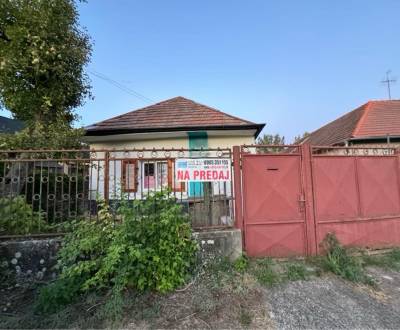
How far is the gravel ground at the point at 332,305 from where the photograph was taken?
334 centimetres

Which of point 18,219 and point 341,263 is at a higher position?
point 18,219

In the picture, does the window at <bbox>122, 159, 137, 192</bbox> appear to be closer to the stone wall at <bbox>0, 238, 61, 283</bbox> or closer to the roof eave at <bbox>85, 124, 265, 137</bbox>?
the stone wall at <bbox>0, 238, 61, 283</bbox>

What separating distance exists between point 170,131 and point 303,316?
7.00 m

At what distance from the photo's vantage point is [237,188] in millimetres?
4992

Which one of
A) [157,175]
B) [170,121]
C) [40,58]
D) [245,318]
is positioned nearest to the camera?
[245,318]

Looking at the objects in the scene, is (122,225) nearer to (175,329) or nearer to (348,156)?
(175,329)

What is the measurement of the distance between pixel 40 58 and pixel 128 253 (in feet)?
19.9

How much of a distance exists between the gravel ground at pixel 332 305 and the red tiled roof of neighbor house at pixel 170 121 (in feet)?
19.6

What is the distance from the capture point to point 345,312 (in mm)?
3564

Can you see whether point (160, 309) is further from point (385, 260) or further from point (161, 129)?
point (161, 129)

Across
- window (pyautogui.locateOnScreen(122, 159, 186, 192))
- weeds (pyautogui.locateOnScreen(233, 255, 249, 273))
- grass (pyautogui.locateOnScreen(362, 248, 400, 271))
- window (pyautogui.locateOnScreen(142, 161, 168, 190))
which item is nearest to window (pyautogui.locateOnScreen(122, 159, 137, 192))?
window (pyautogui.locateOnScreen(122, 159, 186, 192))

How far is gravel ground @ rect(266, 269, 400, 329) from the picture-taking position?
334 cm

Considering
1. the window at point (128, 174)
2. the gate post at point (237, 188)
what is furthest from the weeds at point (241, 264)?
the window at point (128, 174)

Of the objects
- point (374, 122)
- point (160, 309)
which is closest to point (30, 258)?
point (160, 309)
